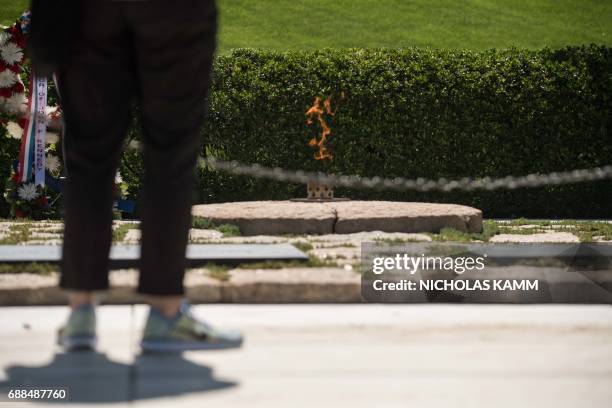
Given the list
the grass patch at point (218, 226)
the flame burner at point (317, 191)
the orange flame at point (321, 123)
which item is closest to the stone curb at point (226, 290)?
the grass patch at point (218, 226)

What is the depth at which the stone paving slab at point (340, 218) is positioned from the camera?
6.64 m

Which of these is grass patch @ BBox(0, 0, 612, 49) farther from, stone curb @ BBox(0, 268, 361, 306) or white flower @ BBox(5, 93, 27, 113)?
stone curb @ BBox(0, 268, 361, 306)

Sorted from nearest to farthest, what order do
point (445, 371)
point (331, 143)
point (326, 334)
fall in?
point (445, 371) < point (326, 334) < point (331, 143)

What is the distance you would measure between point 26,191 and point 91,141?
243 inches

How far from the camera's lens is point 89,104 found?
2736 mm

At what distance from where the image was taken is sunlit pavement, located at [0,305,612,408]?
2250mm

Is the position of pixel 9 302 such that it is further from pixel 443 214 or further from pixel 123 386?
pixel 443 214

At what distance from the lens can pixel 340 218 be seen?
21.9 feet

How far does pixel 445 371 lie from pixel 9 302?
1937mm

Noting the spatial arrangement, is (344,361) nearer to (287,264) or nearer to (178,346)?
(178,346)

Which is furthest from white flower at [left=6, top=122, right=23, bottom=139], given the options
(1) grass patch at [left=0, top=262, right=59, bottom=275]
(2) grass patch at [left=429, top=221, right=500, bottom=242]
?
(1) grass patch at [left=0, top=262, right=59, bottom=275]

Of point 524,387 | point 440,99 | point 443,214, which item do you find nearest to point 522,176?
point 440,99

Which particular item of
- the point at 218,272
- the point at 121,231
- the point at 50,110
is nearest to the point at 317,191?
the point at 121,231

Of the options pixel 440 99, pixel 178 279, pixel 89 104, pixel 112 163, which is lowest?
pixel 178 279
